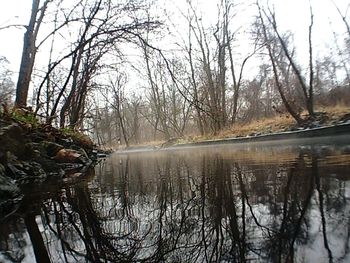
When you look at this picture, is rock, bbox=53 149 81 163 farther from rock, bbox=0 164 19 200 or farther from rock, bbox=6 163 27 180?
rock, bbox=0 164 19 200

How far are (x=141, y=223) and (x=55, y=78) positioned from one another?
11.6 metres

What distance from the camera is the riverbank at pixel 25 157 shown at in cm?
422

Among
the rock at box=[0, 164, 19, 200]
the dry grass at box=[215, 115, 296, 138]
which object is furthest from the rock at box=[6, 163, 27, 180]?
the dry grass at box=[215, 115, 296, 138]

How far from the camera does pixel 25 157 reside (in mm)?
6121

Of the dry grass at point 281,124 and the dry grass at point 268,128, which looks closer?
the dry grass at point 281,124

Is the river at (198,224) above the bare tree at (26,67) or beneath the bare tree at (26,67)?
beneath

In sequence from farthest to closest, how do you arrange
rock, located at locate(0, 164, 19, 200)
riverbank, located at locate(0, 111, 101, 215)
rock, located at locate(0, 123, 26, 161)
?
rock, located at locate(0, 123, 26, 161), riverbank, located at locate(0, 111, 101, 215), rock, located at locate(0, 164, 19, 200)

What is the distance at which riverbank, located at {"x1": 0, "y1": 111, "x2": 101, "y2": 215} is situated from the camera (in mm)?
4222

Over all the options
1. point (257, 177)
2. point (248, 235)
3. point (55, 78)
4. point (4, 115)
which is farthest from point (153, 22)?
point (55, 78)

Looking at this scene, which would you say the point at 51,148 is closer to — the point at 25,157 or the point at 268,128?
the point at 25,157

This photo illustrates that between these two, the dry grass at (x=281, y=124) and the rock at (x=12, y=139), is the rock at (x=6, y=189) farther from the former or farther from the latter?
the dry grass at (x=281, y=124)

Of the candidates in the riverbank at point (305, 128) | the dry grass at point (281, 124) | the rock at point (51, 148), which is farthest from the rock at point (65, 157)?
the dry grass at point (281, 124)

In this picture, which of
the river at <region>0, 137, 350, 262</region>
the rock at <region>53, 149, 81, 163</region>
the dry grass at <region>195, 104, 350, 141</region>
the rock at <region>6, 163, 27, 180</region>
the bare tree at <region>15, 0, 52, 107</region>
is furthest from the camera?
the dry grass at <region>195, 104, 350, 141</region>

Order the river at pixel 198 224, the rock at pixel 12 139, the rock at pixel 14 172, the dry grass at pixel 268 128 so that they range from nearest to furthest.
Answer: the river at pixel 198 224 < the rock at pixel 14 172 < the rock at pixel 12 139 < the dry grass at pixel 268 128
